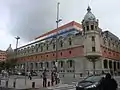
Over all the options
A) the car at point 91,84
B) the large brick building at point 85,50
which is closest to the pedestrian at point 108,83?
the car at point 91,84

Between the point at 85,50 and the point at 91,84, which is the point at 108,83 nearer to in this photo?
the point at 91,84

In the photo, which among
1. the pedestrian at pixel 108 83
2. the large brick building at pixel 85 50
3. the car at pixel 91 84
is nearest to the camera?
the pedestrian at pixel 108 83

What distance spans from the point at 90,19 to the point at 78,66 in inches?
577

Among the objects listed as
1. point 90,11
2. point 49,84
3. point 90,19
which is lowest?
point 49,84

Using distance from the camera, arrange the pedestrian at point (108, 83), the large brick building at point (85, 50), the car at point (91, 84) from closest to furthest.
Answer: the pedestrian at point (108, 83) < the car at point (91, 84) < the large brick building at point (85, 50)

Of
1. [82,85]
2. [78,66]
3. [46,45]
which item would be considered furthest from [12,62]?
[82,85]

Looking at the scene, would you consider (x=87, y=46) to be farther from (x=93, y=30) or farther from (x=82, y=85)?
(x=82, y=85)

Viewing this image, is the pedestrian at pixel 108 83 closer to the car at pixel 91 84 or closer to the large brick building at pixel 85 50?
the car at pixel 91 84

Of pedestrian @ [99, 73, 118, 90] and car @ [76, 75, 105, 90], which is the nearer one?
pedestrian @ [99, 73, 118, 90]

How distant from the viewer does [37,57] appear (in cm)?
8125

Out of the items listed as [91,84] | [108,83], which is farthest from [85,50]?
[108,83]

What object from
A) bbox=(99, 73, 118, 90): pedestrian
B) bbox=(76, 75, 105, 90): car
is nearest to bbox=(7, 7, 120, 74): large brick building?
bbox=(76, 75, 105, 90): car

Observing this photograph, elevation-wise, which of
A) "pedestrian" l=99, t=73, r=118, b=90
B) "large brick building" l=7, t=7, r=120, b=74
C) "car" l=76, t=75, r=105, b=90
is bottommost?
"car" l=76, t=75, r=105, b=90

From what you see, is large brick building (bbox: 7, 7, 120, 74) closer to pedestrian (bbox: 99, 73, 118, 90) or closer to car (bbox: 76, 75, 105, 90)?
car (bbox: 76, 75, 105, 90)
